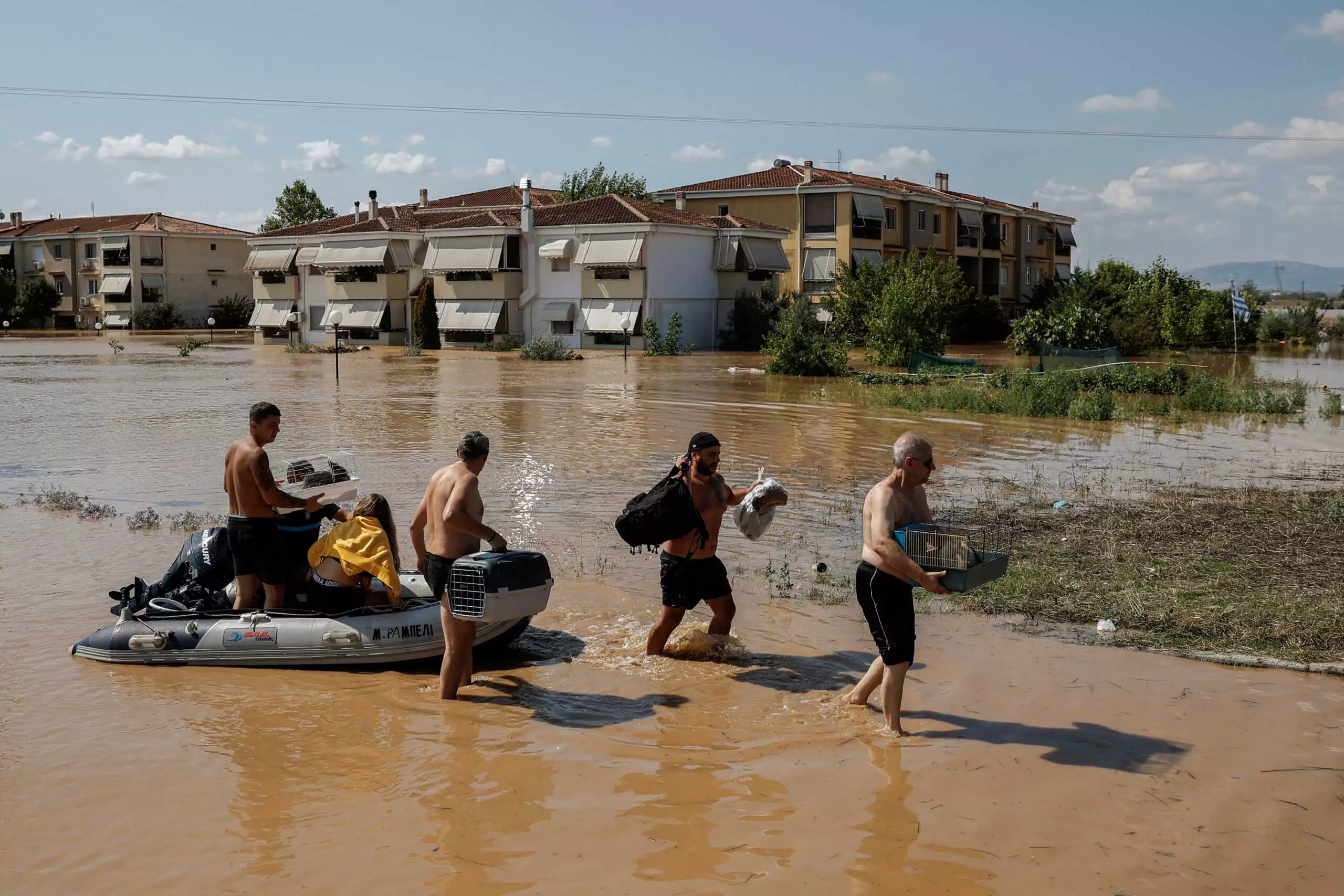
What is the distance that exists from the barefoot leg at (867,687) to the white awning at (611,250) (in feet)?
142

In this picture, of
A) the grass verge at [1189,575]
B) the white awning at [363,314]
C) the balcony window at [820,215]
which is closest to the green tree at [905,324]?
the balcony window at [820,215]

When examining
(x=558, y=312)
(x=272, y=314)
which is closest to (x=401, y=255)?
(x=272, y=314)

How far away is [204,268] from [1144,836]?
83.7 m

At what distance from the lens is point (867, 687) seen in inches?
296

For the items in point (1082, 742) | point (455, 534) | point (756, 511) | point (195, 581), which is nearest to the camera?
point (1082, 742)

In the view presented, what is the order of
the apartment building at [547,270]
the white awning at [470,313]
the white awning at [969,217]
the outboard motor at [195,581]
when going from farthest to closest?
the white awning at [969,217]
the white awning at [470,313]
the apartment building at [547,270]
the outboard motor at [195,581]

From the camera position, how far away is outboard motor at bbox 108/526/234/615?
8.88 m

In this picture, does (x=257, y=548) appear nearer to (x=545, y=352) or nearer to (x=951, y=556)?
(x=951, y=556)

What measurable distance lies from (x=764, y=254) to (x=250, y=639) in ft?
155

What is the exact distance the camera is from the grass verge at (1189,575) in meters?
8.77

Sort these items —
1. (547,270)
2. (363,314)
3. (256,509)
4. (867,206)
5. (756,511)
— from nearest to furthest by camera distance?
(756,511) < (256,509) < (547,270) < (363,314) < (867,206)

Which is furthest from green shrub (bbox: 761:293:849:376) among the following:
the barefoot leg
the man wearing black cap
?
the barefoot leg

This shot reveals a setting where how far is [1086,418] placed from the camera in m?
24.8

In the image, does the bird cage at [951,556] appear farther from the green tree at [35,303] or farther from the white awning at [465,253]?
the green tree at [35,303]
